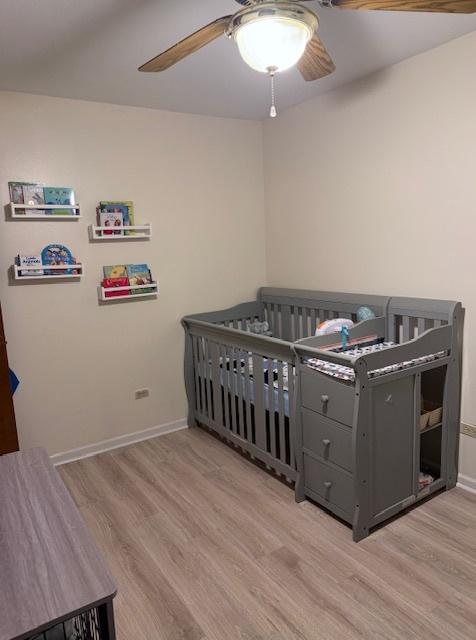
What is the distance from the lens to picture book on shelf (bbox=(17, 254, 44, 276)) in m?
2.84

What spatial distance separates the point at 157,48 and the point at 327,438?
2.10 meters

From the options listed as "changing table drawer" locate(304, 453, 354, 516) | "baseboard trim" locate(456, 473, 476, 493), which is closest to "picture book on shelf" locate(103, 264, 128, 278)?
"changing table drawer" locate(304, 453, 354, 516)

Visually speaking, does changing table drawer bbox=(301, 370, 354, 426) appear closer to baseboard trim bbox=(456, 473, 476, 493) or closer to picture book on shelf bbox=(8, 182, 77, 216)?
baseboard trim bbox=(456, 473, 476, 493)

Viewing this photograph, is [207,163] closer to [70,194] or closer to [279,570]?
[70,194]

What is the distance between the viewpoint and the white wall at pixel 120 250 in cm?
291

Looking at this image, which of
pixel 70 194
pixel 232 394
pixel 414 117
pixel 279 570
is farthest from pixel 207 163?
pixel 279 570

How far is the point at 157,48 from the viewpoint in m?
2.24

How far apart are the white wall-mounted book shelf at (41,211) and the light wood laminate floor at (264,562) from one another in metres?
1.66

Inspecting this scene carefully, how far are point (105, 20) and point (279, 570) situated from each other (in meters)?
2.48

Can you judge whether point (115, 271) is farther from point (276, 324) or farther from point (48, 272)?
point (276, 324)

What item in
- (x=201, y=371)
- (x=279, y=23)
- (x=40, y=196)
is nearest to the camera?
Answer: (x=279, y=23)

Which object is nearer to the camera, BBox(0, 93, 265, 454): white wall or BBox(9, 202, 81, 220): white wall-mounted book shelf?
BBox(9, 202, 81, 220): white wall-mounted book shelf

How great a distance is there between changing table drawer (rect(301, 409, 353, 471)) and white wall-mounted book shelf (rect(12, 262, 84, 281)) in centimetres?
172

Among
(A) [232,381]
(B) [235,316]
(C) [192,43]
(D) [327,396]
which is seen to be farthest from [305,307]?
(C) [192,43]
